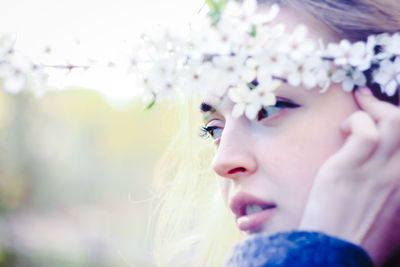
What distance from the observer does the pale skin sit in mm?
1450

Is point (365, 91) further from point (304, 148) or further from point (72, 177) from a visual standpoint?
point (72, 177)

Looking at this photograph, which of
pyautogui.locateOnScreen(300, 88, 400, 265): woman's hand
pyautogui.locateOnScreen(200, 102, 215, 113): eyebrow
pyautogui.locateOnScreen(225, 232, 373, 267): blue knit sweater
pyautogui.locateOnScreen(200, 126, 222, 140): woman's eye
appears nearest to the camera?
pyautogui.locateOnScreen(225, 232, 373, 267): blue knit sweater

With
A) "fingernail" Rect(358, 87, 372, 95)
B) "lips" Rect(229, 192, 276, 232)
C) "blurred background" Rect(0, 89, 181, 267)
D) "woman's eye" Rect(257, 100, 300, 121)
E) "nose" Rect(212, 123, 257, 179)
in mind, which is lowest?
"blurred background" Rect(0, 89, 181, 267)

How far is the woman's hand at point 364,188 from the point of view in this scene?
143cm

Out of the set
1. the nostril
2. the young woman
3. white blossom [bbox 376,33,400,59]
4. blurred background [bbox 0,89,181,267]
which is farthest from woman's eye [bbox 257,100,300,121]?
blurred background [bbox 0,89,181,267]

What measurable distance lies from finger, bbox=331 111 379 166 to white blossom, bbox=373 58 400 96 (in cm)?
14

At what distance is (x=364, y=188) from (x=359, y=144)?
13 cm

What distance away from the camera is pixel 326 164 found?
1.48 metres

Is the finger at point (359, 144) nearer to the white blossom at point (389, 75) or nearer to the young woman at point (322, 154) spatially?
the young woman at point (322, 154)

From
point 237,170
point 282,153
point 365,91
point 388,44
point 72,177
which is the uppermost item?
point 388,44

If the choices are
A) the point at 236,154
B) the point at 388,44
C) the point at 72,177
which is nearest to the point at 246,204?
the point at 236,154

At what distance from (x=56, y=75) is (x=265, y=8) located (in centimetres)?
75

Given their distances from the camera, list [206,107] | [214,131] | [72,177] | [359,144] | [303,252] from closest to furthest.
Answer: [303,252] < [359,144] < [206,107] < [214,131] < [72,177]

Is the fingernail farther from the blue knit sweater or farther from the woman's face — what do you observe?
the blue knit sweater
